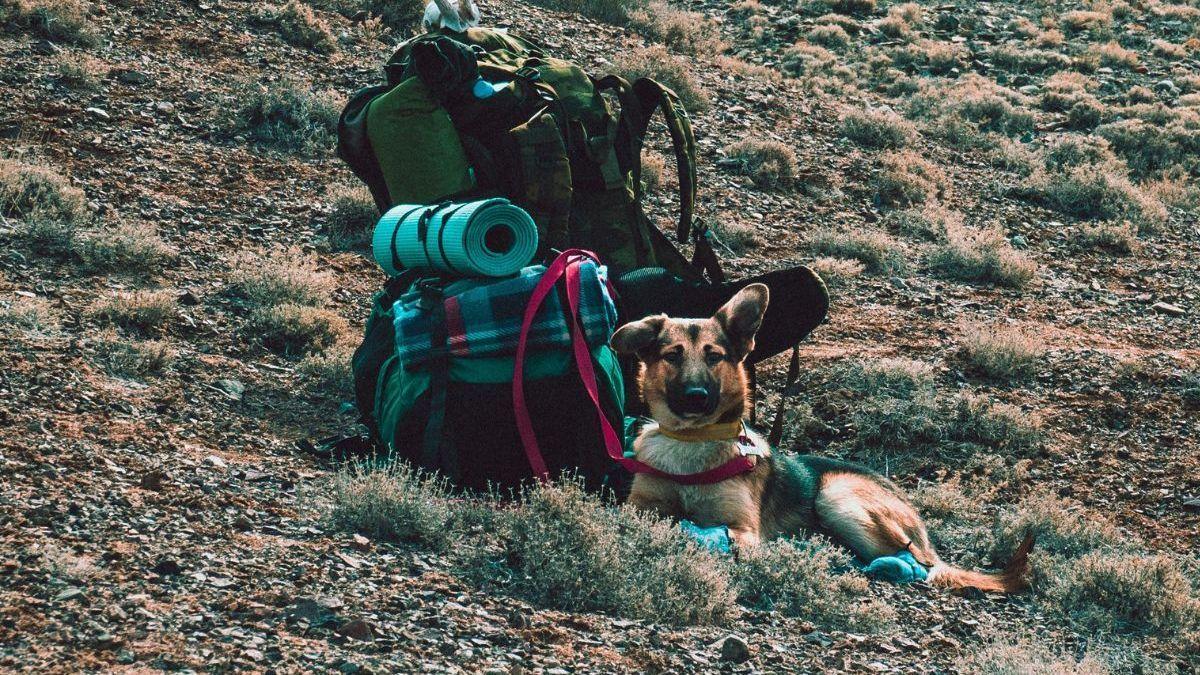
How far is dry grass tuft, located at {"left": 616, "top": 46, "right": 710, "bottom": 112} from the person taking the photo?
13.3m

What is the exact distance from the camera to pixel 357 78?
1184 cm

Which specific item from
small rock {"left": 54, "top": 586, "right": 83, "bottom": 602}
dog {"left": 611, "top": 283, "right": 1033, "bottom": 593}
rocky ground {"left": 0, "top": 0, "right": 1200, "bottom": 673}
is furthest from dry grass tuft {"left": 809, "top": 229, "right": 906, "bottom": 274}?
small rock {"left": 54, "top": 586, "right": 83, "bottom": 602}

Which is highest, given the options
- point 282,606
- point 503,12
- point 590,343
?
point 503,12

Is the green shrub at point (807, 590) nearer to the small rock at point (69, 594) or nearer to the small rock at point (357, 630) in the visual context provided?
the small rock at point (357, 630)

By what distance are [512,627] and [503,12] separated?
11.6 m

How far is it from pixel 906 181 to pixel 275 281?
23.7 feet

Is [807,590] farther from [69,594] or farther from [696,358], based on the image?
[69,594]

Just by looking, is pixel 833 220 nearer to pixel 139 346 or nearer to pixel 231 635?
pixel 139 346

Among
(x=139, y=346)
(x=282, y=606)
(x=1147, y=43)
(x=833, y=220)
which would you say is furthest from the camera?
(x=1147, y=43)

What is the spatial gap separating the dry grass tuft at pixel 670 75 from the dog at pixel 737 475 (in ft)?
25.3

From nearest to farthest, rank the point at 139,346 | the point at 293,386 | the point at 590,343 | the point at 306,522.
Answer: the point at 306,522
the point at 590,343
the point at 139,346
the point at 293,386

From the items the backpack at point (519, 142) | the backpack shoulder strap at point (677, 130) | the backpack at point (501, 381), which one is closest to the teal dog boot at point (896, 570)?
the backpack at point (501, 381)

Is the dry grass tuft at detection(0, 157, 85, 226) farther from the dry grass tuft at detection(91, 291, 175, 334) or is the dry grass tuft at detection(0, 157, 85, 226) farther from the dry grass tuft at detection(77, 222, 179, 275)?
the dry grass tuft at detection(91, 291, 175, 334)

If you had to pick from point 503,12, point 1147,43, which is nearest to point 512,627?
point 503,12
